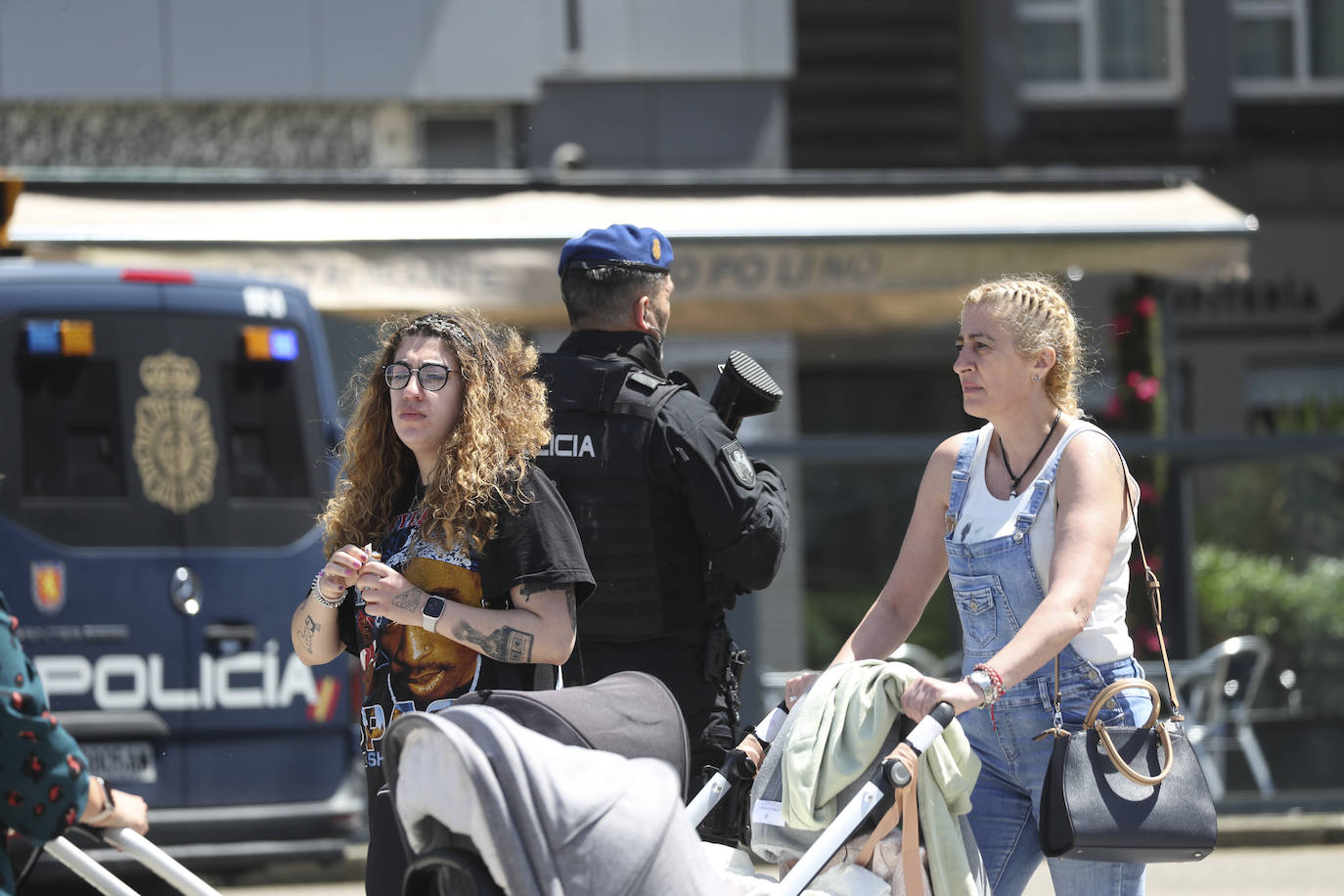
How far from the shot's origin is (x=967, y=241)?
975 cm

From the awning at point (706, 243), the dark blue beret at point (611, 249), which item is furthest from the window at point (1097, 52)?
the dark blue beret at point (611, 249)

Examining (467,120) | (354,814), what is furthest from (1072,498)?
(467,120)

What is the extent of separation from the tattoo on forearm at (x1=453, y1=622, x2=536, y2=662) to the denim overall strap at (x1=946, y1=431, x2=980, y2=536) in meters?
1.01

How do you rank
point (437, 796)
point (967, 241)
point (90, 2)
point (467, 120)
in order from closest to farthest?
point (437, 796), point (967, 241), point (90, 2), point (467, 120)

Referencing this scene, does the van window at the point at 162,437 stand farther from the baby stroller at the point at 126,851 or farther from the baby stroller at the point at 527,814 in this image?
the baby stroller at the point at 527,814

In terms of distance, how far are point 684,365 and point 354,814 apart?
4.48 meters

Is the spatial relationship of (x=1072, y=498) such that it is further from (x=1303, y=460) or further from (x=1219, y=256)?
(x=1219, y=256)

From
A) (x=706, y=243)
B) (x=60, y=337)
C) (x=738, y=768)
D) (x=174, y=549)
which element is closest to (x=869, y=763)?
(x=738, y=768)

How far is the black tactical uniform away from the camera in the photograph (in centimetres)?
385

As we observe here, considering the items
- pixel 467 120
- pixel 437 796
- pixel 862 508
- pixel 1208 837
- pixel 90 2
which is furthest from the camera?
pixel 467 120

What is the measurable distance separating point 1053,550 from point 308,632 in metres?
1.53

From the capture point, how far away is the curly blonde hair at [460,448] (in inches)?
128

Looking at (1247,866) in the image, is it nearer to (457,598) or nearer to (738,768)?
(738,768)

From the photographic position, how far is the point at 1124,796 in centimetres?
329
